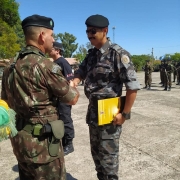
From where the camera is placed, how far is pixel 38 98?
1.61 m

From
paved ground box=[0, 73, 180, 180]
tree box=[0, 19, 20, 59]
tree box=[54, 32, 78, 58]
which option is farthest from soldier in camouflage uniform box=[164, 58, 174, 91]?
tree box=[54, 32, 78, 58]

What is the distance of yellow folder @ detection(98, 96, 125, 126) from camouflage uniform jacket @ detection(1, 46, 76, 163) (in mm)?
420

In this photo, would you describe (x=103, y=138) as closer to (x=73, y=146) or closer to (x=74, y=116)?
(x=73, y=146)

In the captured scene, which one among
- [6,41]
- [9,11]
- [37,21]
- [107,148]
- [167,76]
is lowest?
[107,148]

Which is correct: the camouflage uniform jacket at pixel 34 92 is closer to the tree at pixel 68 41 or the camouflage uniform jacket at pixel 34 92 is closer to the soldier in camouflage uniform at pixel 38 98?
the soldier in camouflage uniform at pixel 38 98

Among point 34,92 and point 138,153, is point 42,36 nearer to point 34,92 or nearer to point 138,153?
point 34,92

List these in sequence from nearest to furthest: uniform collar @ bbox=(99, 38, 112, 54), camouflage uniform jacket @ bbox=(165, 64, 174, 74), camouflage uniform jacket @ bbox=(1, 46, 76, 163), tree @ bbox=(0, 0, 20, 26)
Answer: camouflage uniform jacket @ bbox=(1, 46, 76, 163) < uniform collar @ bbox=(99, 38, 112, 54) < camouflage uniform jacket @ bbox=(165, 64, 174, 74) < tree @ bbox=(0, 0, 20, 26)

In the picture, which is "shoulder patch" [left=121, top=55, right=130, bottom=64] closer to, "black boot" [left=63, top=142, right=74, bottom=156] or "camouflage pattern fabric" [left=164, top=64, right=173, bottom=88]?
"black boot" [left=63, top=142, right=74, bottom=156]

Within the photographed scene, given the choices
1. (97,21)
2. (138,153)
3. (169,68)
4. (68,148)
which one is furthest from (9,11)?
(97,21)

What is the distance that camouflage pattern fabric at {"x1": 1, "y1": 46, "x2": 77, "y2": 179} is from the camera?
157 cm

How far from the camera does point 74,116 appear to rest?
579 centimetres

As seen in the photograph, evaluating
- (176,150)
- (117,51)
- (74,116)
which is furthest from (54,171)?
(74,116)

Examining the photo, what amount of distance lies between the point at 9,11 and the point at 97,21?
944 inches

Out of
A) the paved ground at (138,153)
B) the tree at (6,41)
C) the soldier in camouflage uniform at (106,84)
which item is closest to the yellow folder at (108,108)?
the soldier in camouflage uniform at (106,84)
